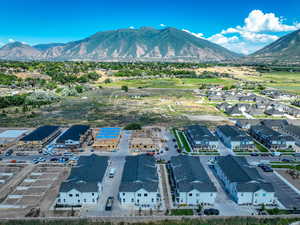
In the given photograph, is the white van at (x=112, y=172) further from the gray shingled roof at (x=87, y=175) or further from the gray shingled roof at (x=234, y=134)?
the gray shingled roof at (x=234, y=134)

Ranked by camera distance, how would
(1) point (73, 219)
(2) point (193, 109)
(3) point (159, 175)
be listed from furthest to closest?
(2) point (193, 109) → (3) point (159, 175) → (1) point (73, 219)

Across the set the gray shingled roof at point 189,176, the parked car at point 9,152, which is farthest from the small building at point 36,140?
the gray shingled roof at point 189,176

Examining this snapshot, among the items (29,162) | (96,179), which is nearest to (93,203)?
(96,179)

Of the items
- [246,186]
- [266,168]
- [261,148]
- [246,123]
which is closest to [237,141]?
[261,148]

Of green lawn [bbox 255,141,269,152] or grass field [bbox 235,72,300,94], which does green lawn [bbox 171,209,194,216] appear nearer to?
green lawn [bbox 255,141,269,152]

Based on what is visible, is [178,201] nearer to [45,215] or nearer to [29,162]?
[45,215]

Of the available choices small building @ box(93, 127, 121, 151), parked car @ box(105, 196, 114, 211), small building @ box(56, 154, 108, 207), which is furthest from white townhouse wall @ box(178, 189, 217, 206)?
small building @ box(93, 127, 121, 151)
